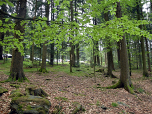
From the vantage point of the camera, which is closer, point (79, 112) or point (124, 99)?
point (79, 112)

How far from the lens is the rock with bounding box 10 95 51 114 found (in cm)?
345

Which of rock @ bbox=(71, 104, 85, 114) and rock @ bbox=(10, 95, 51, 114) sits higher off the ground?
rock @ bbox=(10, 95, 51, 114)

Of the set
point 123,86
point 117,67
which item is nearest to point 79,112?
point 123,86

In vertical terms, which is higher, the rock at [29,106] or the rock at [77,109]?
the rock at [29,106]

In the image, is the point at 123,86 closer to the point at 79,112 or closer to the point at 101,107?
the point at 101,107

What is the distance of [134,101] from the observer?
20.1 feet

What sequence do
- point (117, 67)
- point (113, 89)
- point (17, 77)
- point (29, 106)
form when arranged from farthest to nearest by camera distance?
1. point (117, 67)
2. point (113, 89)
3. point (17, 77)
4. point (29, 106)

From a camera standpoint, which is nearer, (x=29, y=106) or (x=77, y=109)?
(x=29, y=106)

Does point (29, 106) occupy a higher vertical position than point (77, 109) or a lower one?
higher

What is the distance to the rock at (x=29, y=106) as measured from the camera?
3446 millimetres

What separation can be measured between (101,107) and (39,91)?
337 cm

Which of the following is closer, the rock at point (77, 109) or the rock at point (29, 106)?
the rock at point (29, 106)

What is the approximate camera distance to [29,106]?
3611mm

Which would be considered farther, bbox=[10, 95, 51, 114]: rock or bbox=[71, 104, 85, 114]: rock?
bbox=[71, 104, 85, 114]: rock
